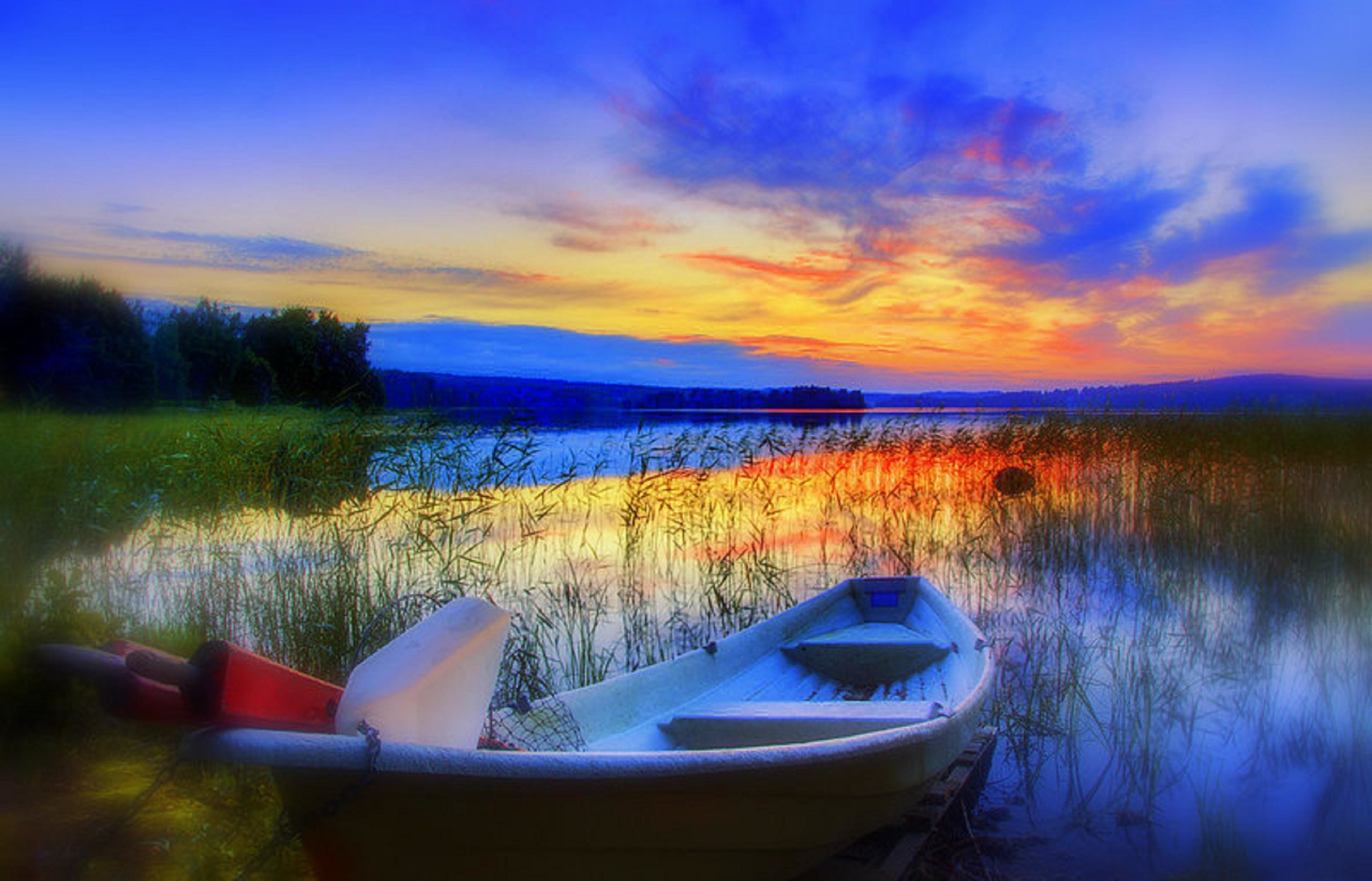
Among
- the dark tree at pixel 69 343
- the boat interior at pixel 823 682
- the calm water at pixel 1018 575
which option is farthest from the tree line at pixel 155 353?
the boat interior at pixel 823 682

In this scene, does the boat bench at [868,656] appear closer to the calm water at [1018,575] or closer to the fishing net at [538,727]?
the calm water at [1018,575]

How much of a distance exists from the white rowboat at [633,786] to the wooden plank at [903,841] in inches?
8.1

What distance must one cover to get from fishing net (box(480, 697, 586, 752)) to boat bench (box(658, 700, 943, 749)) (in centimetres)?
53

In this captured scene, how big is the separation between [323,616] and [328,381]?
735 inches

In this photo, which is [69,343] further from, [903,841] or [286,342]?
[903,841]

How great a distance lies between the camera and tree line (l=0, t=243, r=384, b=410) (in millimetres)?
14250

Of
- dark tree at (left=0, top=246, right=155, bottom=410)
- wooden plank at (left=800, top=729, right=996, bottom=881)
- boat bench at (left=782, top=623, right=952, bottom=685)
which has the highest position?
dark tree at (left=0, top=246, right=155, bottom=410)

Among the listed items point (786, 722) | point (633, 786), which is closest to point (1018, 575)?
point (786, 722)

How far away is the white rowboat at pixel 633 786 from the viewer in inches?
98.2

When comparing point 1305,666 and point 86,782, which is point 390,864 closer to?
point 86,782

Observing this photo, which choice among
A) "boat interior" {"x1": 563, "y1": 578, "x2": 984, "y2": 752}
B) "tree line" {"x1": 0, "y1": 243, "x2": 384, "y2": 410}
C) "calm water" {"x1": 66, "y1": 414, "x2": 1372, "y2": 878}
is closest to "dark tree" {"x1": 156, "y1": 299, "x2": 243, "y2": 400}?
"tree line" {"x1": 0, "y1": 243, "x2": 384, "y2": 410}

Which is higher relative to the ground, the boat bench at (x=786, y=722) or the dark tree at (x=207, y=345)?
the dark tree at (x=207, y=345)

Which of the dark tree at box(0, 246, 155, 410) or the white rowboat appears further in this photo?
the dark tree at box(0, 246, 155, 410)

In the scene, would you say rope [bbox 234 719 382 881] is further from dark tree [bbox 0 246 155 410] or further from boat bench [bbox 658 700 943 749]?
dark tree [bbox 0 246 155 410]
